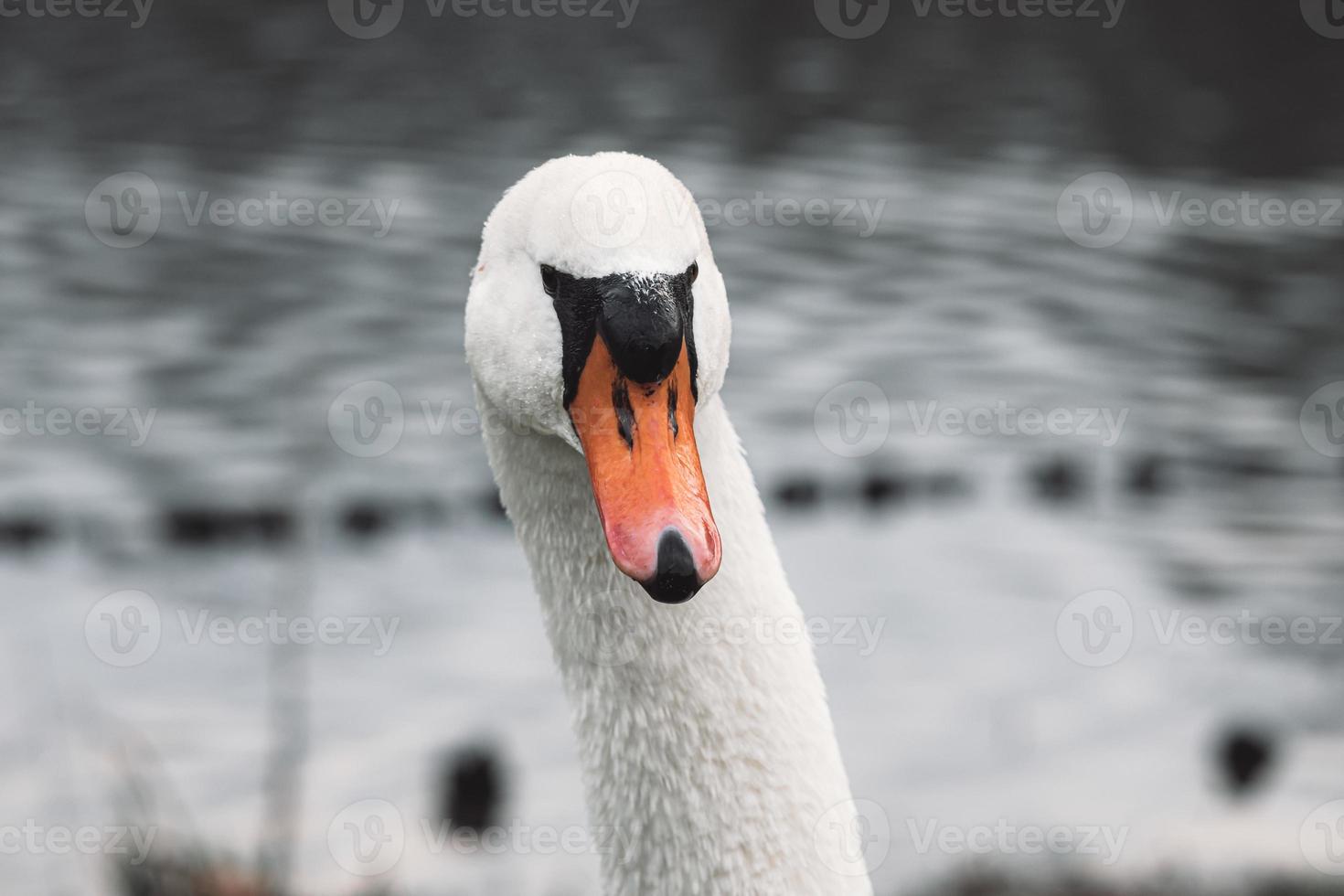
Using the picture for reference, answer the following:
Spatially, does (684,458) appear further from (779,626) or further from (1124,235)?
(1124,235)

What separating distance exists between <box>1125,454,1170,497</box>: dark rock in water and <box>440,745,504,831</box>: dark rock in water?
5.58 metres

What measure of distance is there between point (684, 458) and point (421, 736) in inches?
196

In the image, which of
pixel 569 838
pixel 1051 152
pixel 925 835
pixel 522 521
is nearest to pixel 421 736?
pixel 569 838

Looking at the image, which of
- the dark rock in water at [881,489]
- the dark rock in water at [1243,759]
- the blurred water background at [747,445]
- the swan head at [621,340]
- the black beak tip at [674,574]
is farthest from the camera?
the dark rock in water at [881,489]

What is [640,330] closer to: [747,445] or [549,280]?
[549,280]

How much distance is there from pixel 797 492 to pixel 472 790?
4024mm

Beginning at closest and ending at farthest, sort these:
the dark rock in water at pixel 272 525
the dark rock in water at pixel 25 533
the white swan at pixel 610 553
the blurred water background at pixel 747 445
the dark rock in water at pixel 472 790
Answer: the white swan at pixel 610 553, the dark rock in water at pixel 472 790, the blurred water background at pixel 747 445, the dark rock in water at pixel 25 533, the dark rock in water at pixel 272 525

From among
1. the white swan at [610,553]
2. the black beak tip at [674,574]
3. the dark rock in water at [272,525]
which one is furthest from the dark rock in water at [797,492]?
the black beak tip at [674,574]

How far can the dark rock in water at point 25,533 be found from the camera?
927cm

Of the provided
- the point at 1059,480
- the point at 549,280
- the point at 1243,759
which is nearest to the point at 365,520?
the point at 1059,480

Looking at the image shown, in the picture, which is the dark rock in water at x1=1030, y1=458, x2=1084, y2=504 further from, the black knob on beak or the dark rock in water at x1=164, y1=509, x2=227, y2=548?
the black knob on beak

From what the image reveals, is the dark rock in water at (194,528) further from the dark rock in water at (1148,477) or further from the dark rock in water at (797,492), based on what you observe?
the dark rock in water at (1148,477)

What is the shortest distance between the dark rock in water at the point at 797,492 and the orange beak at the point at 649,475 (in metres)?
7.17

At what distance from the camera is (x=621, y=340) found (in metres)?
2.77
